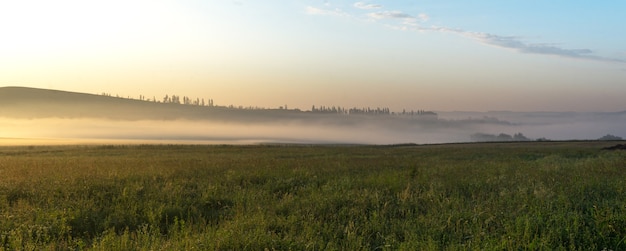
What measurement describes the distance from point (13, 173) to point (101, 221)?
31.0 feet

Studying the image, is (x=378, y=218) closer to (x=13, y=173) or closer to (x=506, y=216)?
(x=506, y=216)

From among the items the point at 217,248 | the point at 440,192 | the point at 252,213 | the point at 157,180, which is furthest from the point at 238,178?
the point at 217,248

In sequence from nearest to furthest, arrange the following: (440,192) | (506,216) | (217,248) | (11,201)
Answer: (217,248) < (506,216) < (11,201) < (440,192)

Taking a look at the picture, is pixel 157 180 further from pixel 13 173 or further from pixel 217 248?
pixel 217 248

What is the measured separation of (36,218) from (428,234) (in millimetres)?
7476

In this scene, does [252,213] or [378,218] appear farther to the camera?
[252,213]

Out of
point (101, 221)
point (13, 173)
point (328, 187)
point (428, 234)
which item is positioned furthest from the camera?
point (13, 173)

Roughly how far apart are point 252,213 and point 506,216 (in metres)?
5.05

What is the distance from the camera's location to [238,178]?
48.0 feet

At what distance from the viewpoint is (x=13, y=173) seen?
15.7 meters

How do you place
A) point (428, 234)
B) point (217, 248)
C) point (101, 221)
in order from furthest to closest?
point (101, 221) < point (428, 234) < point (217, 248)

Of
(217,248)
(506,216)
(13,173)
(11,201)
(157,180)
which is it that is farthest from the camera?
(13,173)

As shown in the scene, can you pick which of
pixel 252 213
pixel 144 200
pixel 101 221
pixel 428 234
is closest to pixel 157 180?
pixel 144 200

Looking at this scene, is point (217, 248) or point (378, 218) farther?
point (378, 218)
